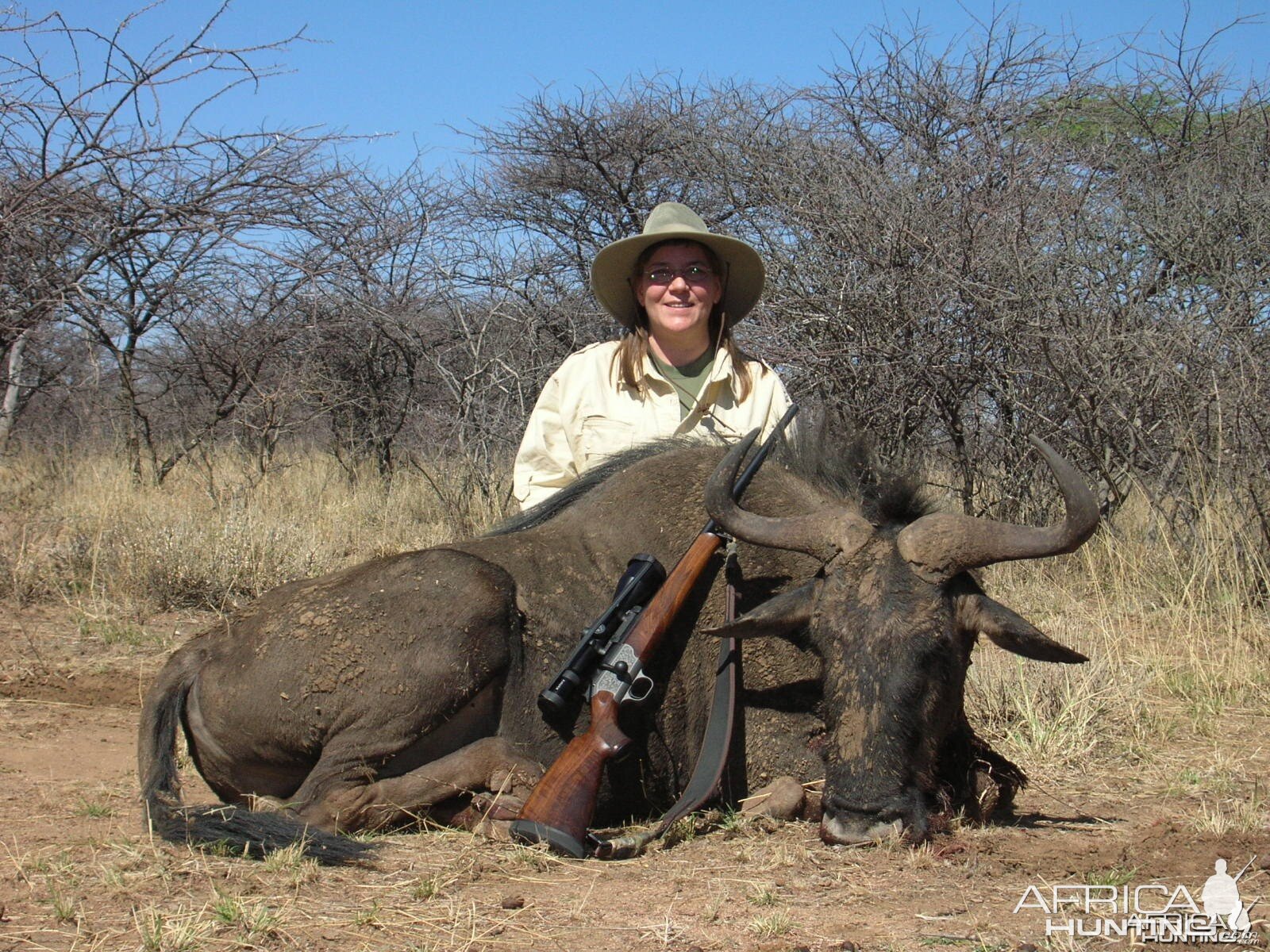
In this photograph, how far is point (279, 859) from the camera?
3.41 meters

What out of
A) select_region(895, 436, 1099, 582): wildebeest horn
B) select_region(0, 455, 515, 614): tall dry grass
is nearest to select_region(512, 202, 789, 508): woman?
select_region(895, 436, 1099, 582): wildebeest horn

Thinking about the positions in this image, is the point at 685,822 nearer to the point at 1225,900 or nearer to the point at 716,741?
the point at 716,741

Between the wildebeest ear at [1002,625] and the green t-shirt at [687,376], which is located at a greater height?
the green t-shirt at [687,376]

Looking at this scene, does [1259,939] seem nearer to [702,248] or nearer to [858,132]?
[702,248]

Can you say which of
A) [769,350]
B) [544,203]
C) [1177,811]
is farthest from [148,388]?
[1177,811]

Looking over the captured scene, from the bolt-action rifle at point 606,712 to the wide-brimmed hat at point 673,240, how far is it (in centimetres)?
114

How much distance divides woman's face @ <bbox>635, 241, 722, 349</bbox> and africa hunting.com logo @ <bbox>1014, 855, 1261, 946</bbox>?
2.82 m

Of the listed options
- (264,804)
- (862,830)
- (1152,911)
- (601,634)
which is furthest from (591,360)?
(1152,911)

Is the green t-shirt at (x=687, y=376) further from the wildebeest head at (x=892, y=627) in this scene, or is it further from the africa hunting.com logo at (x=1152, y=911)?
the africa hunting.com logo at (x=1152, y=911)

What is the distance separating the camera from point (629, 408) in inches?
213

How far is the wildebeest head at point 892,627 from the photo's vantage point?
3.64m

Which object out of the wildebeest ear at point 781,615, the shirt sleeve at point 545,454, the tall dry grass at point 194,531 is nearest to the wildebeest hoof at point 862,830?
the wildebeest ear at point 781,615

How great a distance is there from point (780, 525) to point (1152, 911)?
1.58 metres

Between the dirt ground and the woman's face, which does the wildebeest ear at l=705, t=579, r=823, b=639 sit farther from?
the woman's face
